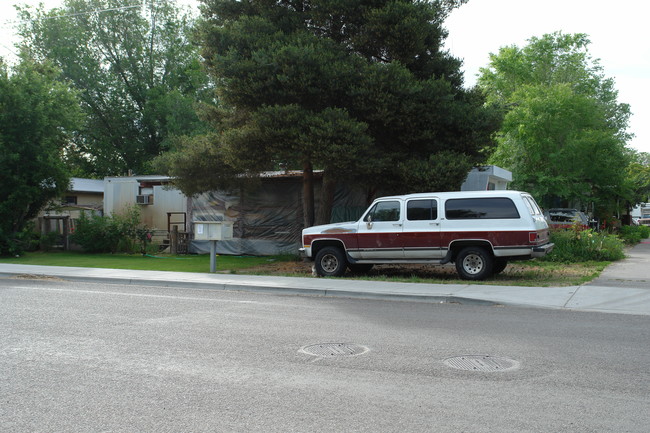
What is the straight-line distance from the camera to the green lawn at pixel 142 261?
58.9 feet

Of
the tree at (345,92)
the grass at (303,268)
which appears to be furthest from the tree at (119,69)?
the tree at (345,92)

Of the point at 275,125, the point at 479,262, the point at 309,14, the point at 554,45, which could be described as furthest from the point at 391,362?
the point at 554,45

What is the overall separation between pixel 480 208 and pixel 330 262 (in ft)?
13.4

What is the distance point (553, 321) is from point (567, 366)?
115 inches

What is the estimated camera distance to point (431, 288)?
40.2 ft

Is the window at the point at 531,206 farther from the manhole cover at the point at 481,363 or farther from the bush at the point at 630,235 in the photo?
the bush at the point at 630,235

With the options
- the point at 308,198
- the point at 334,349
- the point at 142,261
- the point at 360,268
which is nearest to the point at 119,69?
the point at 142,261

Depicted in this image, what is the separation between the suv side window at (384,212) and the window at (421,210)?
30 cm

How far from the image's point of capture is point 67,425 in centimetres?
434

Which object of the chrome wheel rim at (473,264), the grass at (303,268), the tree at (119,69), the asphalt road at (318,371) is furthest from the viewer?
the tree at (119,69)

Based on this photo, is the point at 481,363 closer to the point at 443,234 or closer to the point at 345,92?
the point at 443,234

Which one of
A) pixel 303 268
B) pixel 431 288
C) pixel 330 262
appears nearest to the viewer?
pixel 431 288

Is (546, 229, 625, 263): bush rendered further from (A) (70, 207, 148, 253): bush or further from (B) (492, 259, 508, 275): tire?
(A) (70, 207, 148, 253): bush

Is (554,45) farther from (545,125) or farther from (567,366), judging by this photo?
(567,366)
